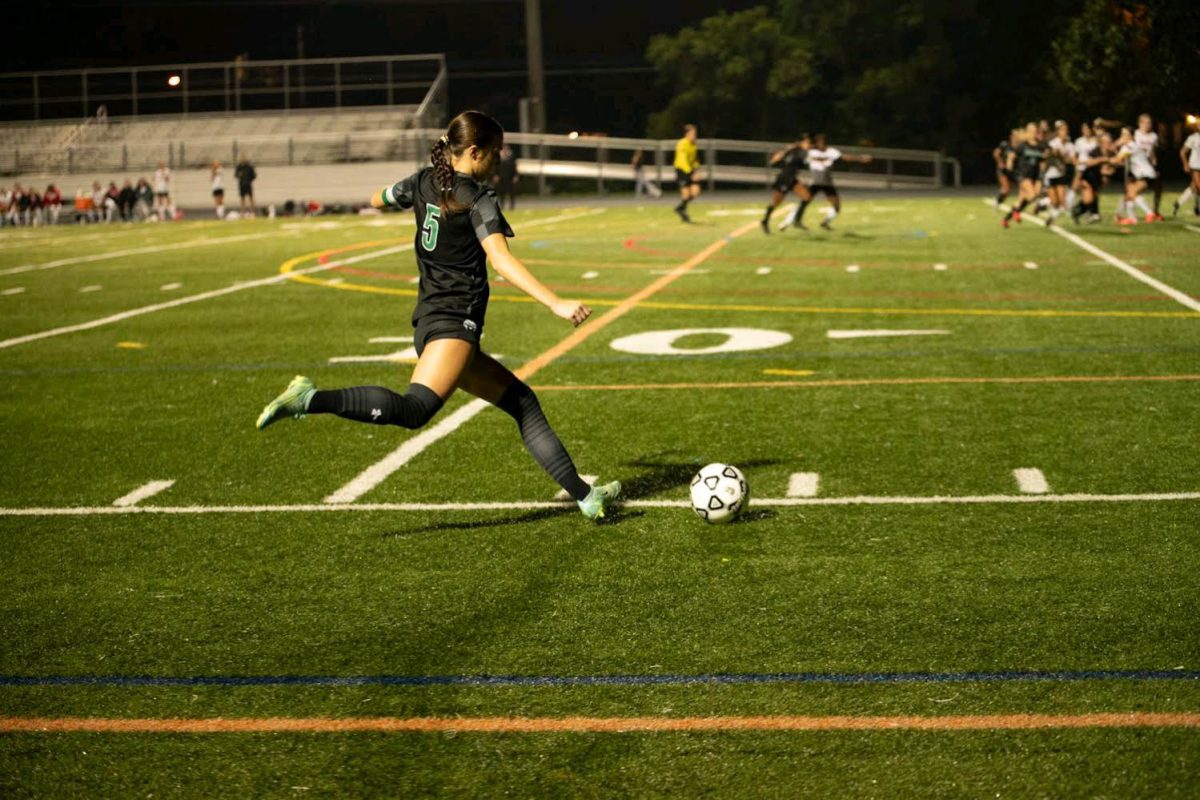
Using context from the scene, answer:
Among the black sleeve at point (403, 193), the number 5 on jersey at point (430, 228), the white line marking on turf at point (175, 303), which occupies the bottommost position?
the white line marking on turf at point (175, 303)

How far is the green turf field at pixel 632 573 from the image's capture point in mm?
4488

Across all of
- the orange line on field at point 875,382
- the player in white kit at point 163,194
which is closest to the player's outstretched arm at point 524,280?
the orange line on field at point 875,382

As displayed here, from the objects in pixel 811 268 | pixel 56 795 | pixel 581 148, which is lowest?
pixel 56 795

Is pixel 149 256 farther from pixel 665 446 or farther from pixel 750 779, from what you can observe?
pixel 750 779

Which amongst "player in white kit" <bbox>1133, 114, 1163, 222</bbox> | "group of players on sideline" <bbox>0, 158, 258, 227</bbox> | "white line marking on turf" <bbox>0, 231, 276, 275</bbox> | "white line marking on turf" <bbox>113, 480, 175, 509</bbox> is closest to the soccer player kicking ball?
"white line marking on turf" <bbox>113, 480, 175, 509</bbox>


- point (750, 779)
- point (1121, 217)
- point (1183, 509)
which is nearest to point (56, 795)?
point (750, 779)

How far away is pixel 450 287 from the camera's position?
696cm

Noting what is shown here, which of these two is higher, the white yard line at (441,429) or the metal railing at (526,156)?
the metal railing at (526,156)

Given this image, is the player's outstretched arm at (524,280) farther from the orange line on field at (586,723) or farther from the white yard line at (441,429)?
the orange line on field at (586,723)

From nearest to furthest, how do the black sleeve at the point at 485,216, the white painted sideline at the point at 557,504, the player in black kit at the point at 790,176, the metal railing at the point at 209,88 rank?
1. the black sleeve at the point at 485,216
2. the white painted sideline at the point at 557,504
3. the player in black kit at the point at 790,176
4. the metal railing at the point at 209,88

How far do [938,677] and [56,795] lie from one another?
96.9 inches

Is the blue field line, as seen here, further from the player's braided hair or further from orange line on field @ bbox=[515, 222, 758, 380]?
orange line on field @ bbox=[515, 222, 758, 380]

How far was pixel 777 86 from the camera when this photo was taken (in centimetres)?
5728

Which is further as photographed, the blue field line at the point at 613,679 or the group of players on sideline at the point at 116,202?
the group of players on sideline at the point at 116,202
